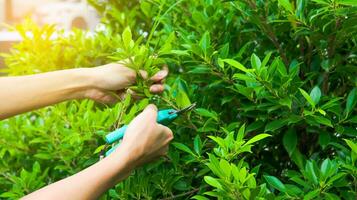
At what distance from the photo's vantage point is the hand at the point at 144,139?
1.35 m

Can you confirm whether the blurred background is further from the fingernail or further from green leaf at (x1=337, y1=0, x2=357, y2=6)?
green leaf at (x1=337, y1=0, x2=357, y2=6)

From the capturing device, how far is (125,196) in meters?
1.62

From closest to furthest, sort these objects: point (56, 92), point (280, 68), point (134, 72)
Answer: point (280, 68) < point (134, 72) < point (56, 92)

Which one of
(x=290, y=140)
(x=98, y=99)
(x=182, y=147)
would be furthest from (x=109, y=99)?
(x=290, y=140)

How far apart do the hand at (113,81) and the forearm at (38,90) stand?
1.1 inches

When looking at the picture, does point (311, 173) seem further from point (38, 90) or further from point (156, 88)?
point (38, 90)

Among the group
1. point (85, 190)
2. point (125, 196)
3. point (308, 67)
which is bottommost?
point (125, 196)

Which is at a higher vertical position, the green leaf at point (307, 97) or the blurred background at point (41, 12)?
the green leaf at point (307, 97)

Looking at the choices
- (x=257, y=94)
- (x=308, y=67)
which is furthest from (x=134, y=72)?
(x=308, y=67)

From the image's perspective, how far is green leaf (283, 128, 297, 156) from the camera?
1.48 m

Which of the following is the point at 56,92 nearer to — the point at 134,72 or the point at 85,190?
the point at 134,72

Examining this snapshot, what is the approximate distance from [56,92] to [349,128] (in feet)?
2.55

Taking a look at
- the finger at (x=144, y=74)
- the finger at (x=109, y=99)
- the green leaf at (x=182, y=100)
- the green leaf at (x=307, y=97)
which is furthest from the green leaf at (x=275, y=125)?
the finger at (x=109, y=99)

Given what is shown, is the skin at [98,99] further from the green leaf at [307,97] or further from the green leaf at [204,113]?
the green leaf at [307,97]
